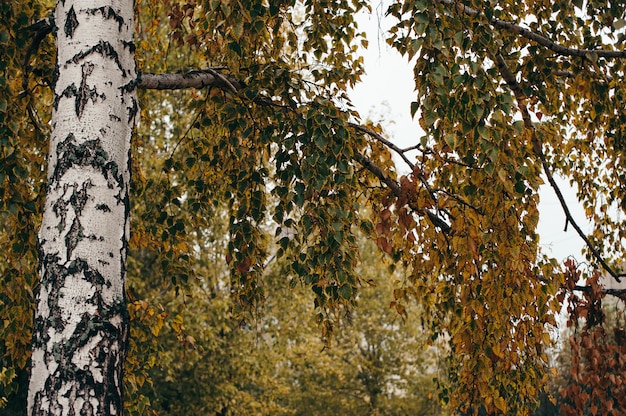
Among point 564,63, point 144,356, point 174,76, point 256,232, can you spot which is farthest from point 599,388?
point 174,76

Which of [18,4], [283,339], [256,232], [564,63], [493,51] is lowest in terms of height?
[256,232]

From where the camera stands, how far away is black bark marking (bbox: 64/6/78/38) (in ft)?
8.34

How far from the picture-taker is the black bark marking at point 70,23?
100 inches

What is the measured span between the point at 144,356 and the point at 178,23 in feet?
5.94

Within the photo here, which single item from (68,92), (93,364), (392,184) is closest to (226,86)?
(392,184)

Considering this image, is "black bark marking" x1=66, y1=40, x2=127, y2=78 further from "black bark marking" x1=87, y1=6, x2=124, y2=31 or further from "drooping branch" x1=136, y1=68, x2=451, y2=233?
"drooping branch" x1=136, y1=68, x2=451, y2=233

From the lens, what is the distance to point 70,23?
8.38 feet

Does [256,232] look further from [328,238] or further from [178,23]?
[178,23]

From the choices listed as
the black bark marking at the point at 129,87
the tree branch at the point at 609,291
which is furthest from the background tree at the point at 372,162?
the tree branch at the point at 609,291

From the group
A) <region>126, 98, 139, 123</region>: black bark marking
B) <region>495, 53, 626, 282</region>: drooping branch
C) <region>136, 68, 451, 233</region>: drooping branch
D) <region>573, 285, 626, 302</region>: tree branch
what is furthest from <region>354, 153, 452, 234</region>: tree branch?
<region>126, 98, 139, 123</region>: black bark marking

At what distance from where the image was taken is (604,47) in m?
4.39

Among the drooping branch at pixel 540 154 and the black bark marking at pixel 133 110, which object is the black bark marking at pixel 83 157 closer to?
the black bark marking at pixel 133 110

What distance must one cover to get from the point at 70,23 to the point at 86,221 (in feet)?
2.40

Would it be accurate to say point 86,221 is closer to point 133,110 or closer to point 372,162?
point 133,110
